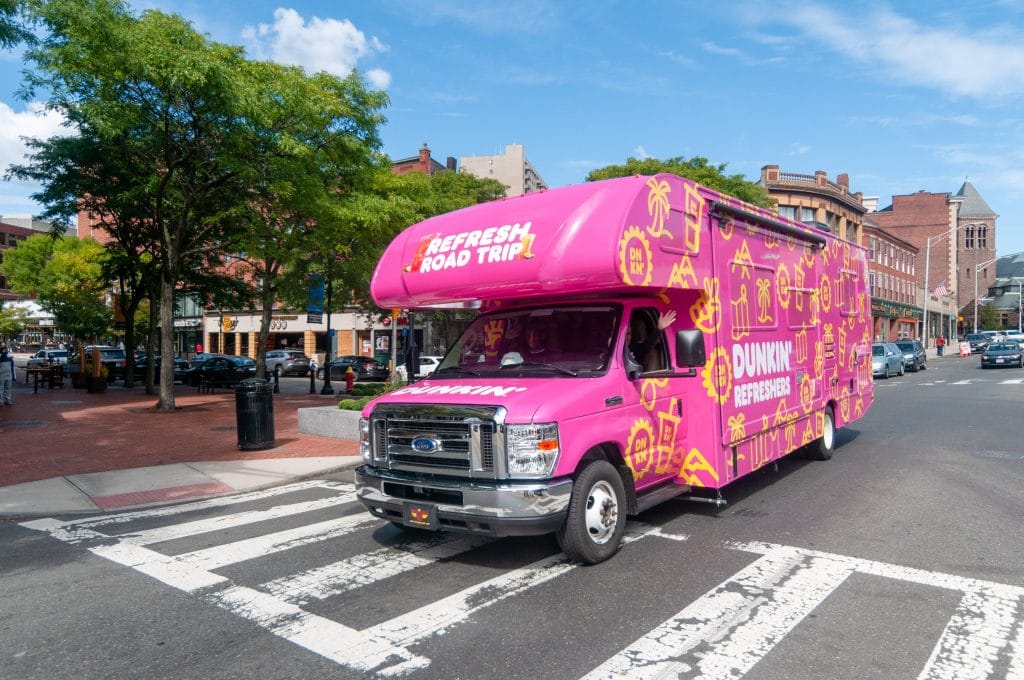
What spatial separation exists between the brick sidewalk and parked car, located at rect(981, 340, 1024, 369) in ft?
106

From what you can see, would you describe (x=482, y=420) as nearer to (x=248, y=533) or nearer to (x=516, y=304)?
(x=516, y=304)

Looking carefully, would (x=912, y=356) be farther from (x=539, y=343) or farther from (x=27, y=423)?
(x=27, y=423)

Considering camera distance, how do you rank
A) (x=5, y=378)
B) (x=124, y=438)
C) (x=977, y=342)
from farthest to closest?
(x=977, y=342), (x=5, y=378), (x=124, y=438)

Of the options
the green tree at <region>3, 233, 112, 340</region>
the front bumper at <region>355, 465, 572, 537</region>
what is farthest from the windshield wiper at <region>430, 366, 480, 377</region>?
the green tree at <region>3, 233, 112, 340</region>

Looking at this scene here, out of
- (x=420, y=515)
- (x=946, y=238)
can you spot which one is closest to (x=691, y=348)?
(x=420, y=515)

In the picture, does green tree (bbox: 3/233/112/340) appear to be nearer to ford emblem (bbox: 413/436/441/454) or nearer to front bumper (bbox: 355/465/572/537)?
ford emblem (bbox: 413/436/441/454)

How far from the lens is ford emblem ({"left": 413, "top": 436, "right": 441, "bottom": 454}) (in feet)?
Answer: 17.2

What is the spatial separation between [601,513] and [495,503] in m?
0.99

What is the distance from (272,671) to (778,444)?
6.00 metres

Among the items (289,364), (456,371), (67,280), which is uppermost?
(67,280)

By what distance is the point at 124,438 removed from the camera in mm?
13438

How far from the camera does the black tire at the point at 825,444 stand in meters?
9.74

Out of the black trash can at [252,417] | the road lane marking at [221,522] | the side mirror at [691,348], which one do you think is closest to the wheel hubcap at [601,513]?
the side mirror at [691,348]

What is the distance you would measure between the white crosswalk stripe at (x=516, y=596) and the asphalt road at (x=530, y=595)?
0.06 ft
